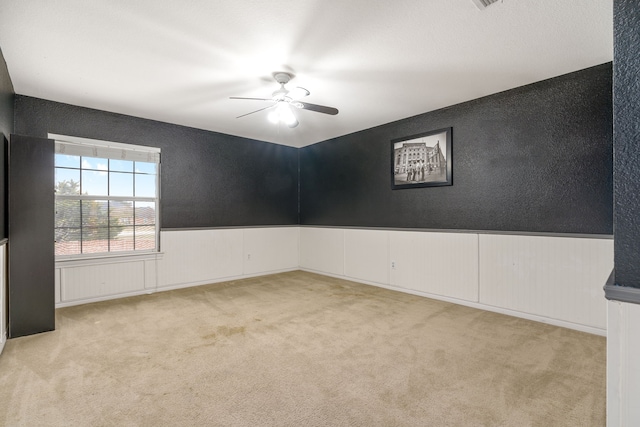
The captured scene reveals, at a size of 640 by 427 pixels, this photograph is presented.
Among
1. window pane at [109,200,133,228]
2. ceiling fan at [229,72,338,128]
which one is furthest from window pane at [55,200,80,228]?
ceiling fan at [229,72,338,128]

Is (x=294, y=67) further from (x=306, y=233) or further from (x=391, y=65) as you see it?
(x=306, y=233)

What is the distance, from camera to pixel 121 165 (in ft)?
14.3

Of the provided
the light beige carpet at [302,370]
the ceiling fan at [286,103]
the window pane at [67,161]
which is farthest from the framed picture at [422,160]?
the window pane at [67,161]

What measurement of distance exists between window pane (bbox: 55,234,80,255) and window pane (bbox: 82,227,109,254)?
0.07 metres

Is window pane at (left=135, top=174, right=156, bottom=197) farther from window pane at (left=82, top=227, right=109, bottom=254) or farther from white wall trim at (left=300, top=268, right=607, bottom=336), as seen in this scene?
white wall trim at (left=300, top=268, right=607, bottom=336)

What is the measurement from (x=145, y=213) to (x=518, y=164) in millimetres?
Answer: 4866

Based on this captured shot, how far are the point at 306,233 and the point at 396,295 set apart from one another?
2393 mm

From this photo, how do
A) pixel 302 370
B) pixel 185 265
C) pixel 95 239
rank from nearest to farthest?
pixel 302 370 → pixel 95 239 → pixel 185 265

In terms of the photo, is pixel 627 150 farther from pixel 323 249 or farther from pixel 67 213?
pixel 67 213

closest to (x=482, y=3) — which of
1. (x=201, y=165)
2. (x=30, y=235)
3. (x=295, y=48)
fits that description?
(x=295, y=48)

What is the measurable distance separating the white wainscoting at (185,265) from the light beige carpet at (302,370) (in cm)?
46

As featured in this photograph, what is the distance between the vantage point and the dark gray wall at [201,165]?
3.88 metres

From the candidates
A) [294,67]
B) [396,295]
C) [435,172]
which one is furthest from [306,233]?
[294,67]

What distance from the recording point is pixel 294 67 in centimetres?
293
